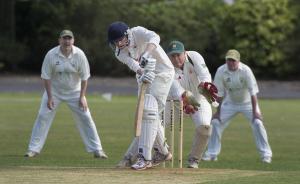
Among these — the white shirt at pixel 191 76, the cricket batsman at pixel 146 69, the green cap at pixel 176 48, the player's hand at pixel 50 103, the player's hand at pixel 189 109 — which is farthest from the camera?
the player's hand at pixel 50 103

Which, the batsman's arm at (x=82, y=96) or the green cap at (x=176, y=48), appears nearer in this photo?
the green cap at (x=176, y=48)

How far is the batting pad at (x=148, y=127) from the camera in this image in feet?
38.6

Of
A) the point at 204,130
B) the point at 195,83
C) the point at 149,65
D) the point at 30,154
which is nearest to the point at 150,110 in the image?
the point at 149,65

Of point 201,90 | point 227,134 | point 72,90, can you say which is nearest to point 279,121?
point 227,134

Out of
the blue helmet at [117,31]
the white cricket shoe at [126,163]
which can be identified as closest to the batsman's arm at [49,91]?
the white cricket shoe at [126,163]

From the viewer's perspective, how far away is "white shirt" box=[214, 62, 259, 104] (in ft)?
54.3

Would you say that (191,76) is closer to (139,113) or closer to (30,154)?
(139,113)

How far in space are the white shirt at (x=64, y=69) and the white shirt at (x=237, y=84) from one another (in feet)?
8.14

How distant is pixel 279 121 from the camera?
24750mm

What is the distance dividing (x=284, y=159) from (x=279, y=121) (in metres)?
8.36

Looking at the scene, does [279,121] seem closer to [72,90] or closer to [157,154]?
[72,90]

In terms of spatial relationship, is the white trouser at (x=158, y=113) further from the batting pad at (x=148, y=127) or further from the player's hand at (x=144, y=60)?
the player's hand at (x=144, y=60)

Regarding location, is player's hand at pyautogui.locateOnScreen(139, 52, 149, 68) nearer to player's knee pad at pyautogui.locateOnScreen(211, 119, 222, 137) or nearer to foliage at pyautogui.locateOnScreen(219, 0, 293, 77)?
player's knee pad at pyautogui.locateOnScreen(211, 119, 222, 137)

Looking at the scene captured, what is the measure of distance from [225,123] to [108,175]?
6.09 m
